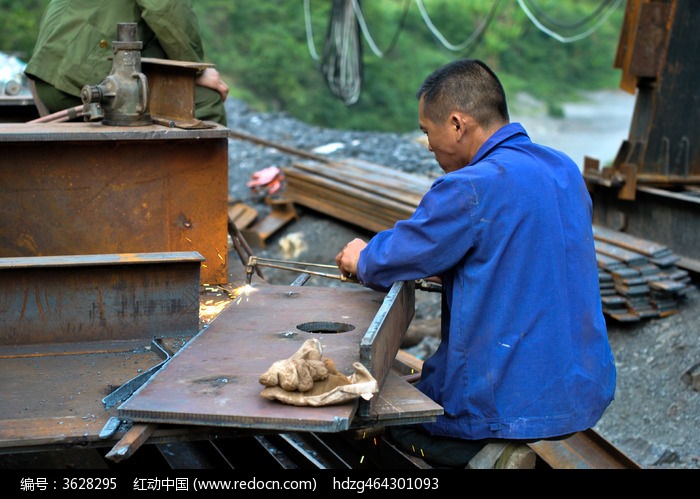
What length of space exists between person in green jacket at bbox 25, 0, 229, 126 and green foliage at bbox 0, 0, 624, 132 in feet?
50.7

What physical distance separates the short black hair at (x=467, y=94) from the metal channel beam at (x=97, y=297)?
3.51ft

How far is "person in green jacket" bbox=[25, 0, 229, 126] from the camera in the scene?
186 inches

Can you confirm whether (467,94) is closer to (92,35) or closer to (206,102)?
(206,102)

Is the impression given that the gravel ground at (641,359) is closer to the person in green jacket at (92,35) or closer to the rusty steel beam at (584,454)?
the rusty steel beam at (584,454)

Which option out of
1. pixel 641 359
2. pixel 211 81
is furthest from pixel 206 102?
pixel 641 359

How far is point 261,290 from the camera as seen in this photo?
3773 millimetres

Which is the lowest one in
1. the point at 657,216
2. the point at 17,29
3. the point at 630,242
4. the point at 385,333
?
the point at 630,242

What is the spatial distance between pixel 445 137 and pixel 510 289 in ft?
1.98

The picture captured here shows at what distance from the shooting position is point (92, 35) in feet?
15.6

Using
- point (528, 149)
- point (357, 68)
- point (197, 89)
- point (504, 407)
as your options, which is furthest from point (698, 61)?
point (357, 68)

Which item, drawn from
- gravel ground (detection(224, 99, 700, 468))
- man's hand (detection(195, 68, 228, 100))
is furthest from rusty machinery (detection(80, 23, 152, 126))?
gravel ground (detection(224, 99, 700, 468))

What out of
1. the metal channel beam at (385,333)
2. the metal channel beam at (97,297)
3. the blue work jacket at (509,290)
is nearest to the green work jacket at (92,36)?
the metal channel beam at (97,297)

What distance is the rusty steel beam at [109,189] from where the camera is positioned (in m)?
3.81

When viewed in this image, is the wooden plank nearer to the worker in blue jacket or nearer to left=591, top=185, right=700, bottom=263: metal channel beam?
left=591, top=185, right=700, bottom=263: metal channel beam
